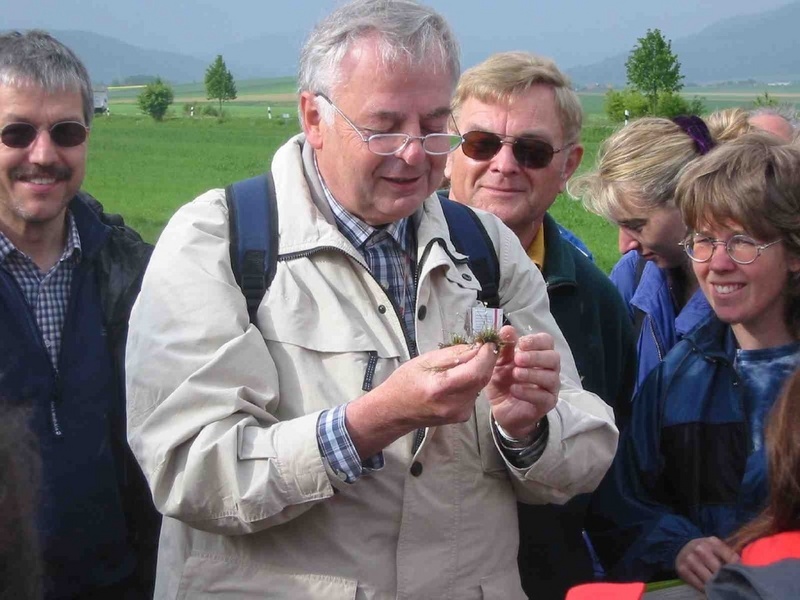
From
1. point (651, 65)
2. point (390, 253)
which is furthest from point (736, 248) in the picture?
point (651, 65)

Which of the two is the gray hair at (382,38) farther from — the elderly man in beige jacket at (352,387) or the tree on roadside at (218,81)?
the tree on roadside at (218,81)

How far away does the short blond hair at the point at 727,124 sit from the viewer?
4.76 metres

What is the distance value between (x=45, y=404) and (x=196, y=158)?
46774 millimetres

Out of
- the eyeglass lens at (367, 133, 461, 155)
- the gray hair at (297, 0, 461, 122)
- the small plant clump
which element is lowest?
the small plant clump

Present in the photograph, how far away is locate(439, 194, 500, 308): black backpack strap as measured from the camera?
279 cm

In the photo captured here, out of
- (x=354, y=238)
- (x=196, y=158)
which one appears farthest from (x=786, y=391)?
(x=196, y=158)

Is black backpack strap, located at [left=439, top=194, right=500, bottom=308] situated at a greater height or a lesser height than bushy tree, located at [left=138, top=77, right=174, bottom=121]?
greater

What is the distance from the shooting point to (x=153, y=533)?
11.6 ft

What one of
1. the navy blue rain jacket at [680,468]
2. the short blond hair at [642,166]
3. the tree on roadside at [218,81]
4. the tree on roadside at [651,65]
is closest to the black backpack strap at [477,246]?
the navy blue rain jacket at [680,468]

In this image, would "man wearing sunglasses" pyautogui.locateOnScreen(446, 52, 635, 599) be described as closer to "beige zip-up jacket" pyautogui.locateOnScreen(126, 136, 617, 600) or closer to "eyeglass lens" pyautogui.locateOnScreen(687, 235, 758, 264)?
"eyeglass lens" pyautogui.locateOnScreen(687, 235, 758, 264)

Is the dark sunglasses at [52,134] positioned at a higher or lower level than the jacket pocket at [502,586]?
higher

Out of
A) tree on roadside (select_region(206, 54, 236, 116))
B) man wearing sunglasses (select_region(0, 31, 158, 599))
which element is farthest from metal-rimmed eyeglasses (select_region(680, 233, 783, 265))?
tree on roadside (select_region(206, 54, 236, 116))

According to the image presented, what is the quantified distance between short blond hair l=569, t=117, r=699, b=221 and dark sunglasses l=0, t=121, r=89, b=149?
88.2 inches

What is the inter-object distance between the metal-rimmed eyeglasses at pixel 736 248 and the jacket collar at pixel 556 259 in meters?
0.49
